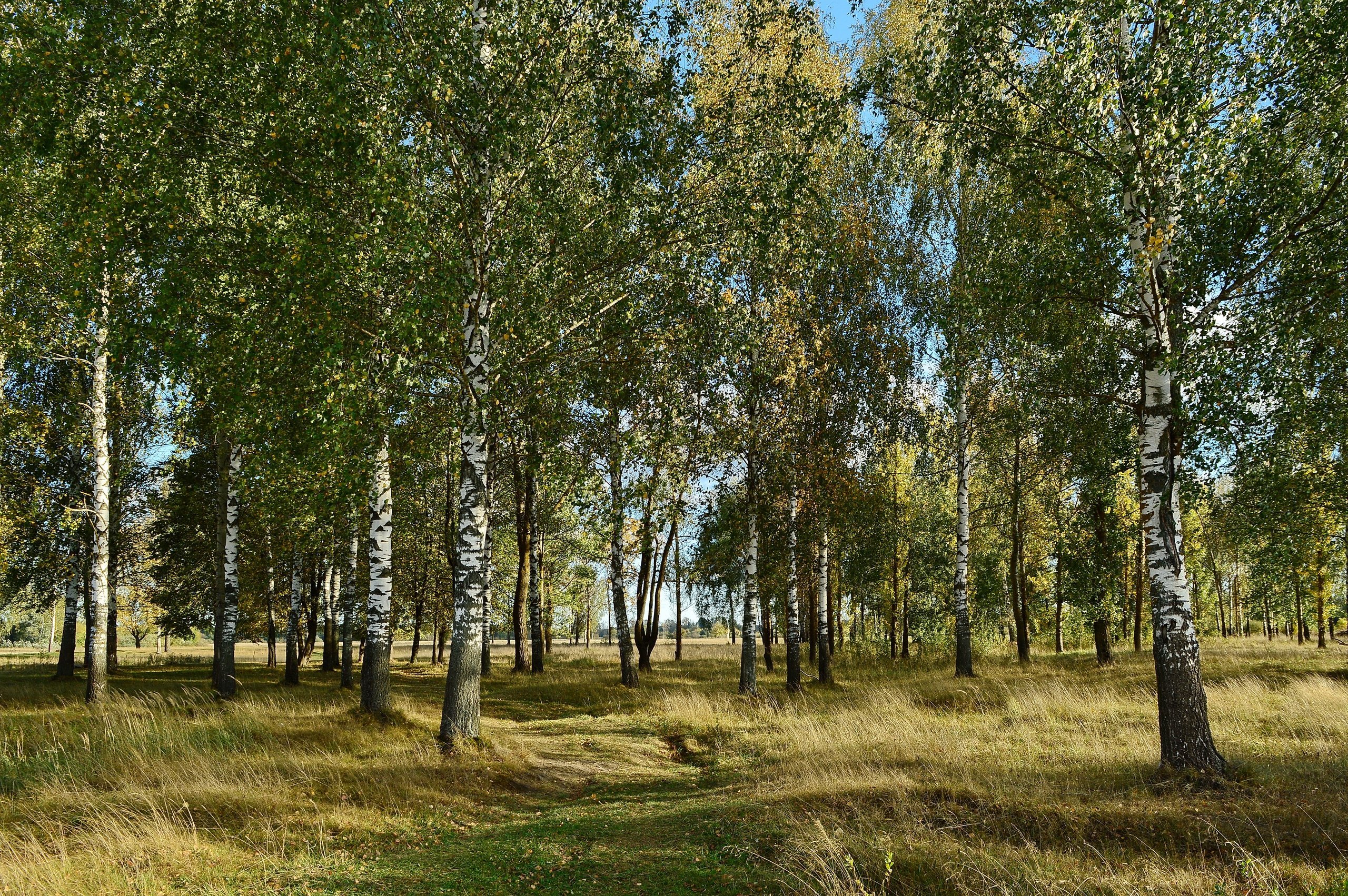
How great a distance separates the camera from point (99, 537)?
15617 millimetres

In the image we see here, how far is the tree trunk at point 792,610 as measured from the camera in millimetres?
18828

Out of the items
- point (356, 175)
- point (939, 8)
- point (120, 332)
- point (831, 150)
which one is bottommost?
point (120, 332)

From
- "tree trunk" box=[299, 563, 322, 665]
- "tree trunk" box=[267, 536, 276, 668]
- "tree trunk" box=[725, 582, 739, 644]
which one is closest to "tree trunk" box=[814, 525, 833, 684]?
"tree trunk" box=[267, 536, 276, 668]

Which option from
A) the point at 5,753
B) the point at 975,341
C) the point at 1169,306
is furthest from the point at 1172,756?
the point at 5,753

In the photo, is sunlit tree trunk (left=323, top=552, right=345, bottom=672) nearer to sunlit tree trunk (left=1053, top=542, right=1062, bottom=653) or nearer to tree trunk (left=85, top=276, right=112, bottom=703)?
tree trunk (left=85, top=276, right=112, bottom=703)

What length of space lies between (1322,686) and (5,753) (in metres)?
23.4

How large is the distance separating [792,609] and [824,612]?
15.9 feet

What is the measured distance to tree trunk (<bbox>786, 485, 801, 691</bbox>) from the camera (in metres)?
18.8

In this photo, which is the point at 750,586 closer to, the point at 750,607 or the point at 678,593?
the point at 750,607

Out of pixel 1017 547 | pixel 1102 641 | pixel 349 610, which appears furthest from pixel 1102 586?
pixel 349 610

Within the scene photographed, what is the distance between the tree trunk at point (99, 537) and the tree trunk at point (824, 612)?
59.7 ft

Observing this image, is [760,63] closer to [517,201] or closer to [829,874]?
[517,201]

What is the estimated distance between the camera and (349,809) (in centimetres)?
750

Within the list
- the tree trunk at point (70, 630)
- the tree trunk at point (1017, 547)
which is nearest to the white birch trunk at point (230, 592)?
the tree trunk at point (70, 630)
